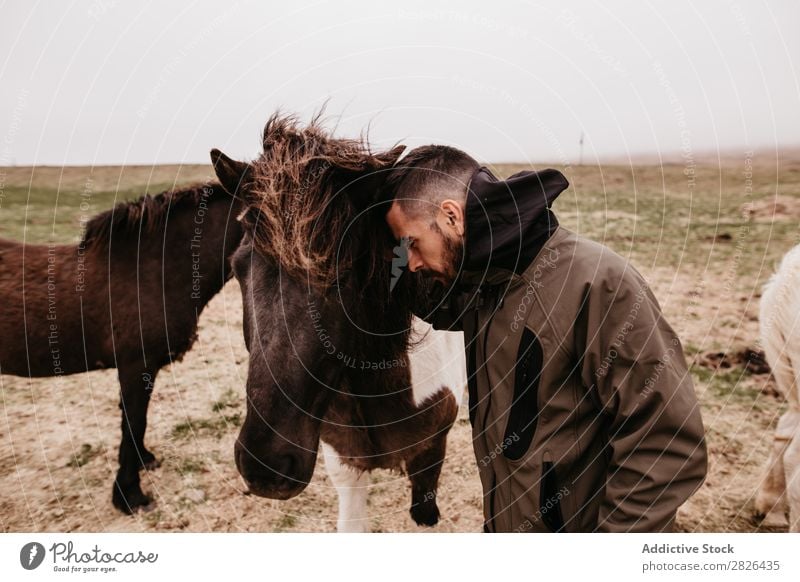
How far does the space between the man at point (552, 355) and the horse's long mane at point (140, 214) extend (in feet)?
7.96

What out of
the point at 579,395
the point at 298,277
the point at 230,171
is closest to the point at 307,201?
the point at 298,277

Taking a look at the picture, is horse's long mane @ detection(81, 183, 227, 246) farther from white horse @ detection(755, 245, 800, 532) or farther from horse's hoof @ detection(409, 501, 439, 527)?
white horse @ detection(755, 245, 800, 532)

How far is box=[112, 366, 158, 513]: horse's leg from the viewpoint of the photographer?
12.2ft

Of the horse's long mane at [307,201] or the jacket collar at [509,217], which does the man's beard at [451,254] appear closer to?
the jacket collar at [509,217]

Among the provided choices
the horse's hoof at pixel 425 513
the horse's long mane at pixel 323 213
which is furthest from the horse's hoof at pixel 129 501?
the horse's long mane at pixel 323 213

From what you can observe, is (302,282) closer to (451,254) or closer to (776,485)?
(451,254)

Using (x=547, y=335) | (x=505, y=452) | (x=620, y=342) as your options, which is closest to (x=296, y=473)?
(x=505, y=452)

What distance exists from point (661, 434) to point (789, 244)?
9.73 meters

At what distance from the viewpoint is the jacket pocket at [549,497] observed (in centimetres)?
169

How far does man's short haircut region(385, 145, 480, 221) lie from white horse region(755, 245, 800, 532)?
2636 millimetres

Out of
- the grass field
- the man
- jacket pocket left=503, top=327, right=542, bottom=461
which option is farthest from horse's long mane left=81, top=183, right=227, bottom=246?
jacket pocket left=503, top=327, right=542, bottom=461

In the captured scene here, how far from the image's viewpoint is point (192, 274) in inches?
148

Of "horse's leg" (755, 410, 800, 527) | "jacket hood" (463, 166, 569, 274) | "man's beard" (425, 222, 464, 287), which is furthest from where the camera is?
"horse's leg" (755, 410, 800, 527)
